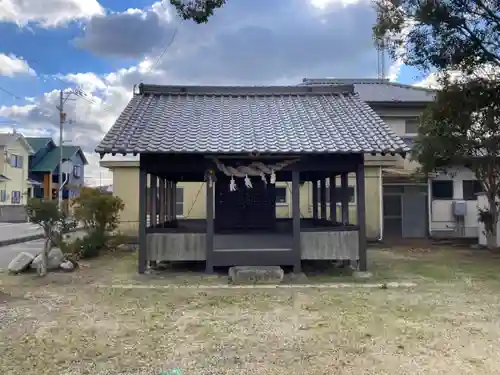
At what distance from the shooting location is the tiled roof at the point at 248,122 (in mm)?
8289

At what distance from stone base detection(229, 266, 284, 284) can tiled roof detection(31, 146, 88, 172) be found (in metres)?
35.2

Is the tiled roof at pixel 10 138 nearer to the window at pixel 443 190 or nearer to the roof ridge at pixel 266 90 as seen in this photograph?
the roof ridge at pixel 266 90

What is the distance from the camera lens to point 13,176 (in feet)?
111

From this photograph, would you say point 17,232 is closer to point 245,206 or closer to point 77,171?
point 245,206

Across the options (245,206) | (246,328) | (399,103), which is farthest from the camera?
(399,103)

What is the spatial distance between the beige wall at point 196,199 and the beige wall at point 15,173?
2026 centimetres

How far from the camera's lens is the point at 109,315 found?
5.71 m

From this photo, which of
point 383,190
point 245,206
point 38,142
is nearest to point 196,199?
point 245,206

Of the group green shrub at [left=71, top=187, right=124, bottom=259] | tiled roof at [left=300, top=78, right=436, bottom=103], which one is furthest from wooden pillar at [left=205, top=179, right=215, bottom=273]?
tiled roof at [left=300, top=78, right=436, bottom=103]

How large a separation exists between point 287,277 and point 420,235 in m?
10.6

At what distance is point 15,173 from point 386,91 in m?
27.7

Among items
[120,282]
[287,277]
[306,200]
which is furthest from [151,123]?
[306,200]

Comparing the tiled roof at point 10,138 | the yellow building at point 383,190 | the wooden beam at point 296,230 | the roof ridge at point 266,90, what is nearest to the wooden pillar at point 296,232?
the wooden beam at point 296,230

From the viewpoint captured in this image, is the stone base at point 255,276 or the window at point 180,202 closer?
the stone base at point 255,276
